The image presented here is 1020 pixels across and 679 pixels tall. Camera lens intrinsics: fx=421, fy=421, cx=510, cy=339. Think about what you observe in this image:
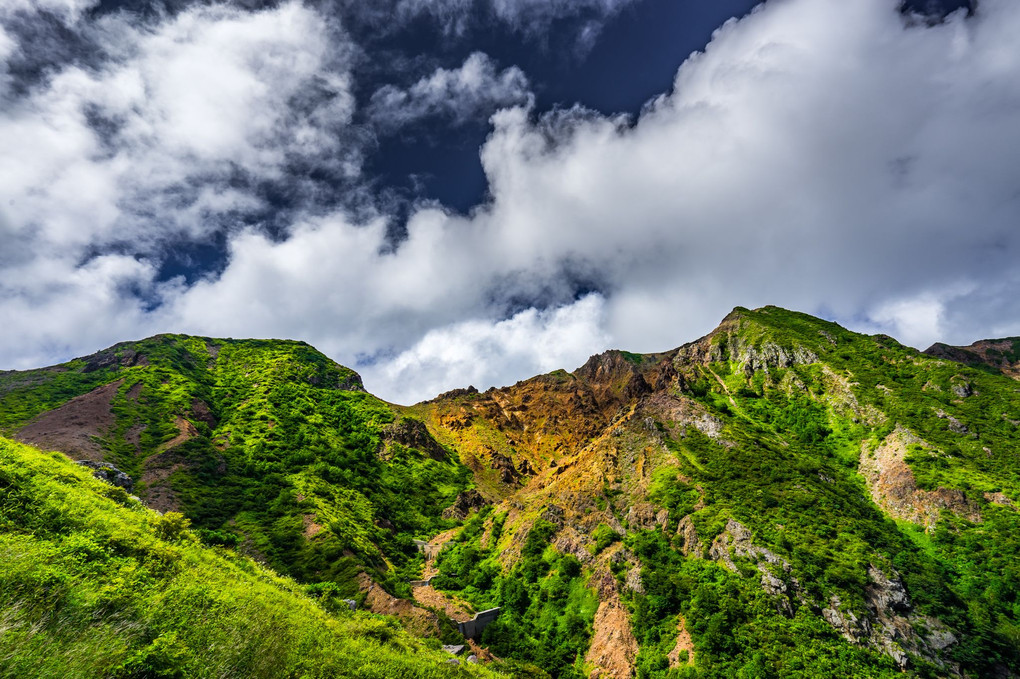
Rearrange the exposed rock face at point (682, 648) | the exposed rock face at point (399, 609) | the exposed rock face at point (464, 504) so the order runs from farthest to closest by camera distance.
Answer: the exposed rock face at point (464, 504), the exposed rock face at point (399, 609), the exposed rock face at point (682, 648)

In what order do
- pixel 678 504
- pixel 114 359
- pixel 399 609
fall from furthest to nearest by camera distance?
pixel 114 359
pixel 678 504
pixel 399 609

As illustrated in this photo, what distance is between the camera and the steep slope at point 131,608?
11.8m

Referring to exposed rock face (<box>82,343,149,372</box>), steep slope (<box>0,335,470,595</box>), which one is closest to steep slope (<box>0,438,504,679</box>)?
steep slope (<box>0,335,470,595</box>)

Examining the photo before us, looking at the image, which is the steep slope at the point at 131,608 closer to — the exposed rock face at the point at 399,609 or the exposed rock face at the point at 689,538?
the exposed rock face at the point at 399,609

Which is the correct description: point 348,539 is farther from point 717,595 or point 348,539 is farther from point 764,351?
point 764,351

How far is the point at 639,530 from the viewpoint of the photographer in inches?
2544

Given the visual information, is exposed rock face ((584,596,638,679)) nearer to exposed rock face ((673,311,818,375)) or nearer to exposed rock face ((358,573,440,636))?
exposed rock face ((358,573,440,636))

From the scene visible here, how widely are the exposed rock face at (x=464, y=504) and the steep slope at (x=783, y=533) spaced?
52.1 feet

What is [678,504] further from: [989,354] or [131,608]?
[989,354]

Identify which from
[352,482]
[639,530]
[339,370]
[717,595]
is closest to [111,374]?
[339,370]

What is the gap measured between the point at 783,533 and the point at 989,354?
517ft

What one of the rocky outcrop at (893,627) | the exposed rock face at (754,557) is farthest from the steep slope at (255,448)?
the rocky outcrop at (893,627)

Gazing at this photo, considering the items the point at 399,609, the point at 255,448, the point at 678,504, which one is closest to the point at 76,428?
the point at 255,448

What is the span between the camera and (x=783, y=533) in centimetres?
5466
